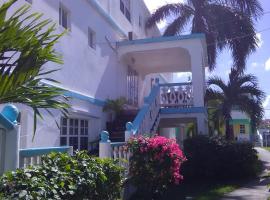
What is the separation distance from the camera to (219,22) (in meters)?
22.4

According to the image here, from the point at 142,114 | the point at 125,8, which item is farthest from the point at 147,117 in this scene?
the point at 125,8

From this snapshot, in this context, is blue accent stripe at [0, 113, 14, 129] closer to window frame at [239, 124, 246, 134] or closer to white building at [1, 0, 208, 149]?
white building at [1, 0, 208, 149]

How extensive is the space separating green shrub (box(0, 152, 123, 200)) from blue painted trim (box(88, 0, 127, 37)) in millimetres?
8426

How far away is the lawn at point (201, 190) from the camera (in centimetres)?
1027

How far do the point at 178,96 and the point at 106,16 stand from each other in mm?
4121

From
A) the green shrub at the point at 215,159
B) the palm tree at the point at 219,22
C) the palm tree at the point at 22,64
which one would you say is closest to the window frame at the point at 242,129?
the palm tree at the point at 219,22

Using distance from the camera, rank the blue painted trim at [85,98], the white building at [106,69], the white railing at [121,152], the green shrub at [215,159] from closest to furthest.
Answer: the white railing at [121,152] < the white building at [106,69] < the blue painted trim at [85,98] < the green shrub at [215,159]

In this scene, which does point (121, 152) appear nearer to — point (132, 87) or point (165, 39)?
point (165, 39)

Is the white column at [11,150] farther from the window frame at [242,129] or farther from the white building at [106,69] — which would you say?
the window frame at [242,129]

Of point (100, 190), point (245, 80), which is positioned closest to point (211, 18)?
point (245, 80)

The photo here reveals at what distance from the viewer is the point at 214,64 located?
23797mm

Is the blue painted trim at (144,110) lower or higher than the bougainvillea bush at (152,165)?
higher

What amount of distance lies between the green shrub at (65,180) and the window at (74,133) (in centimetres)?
503

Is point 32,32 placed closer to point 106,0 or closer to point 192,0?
point 106,0
